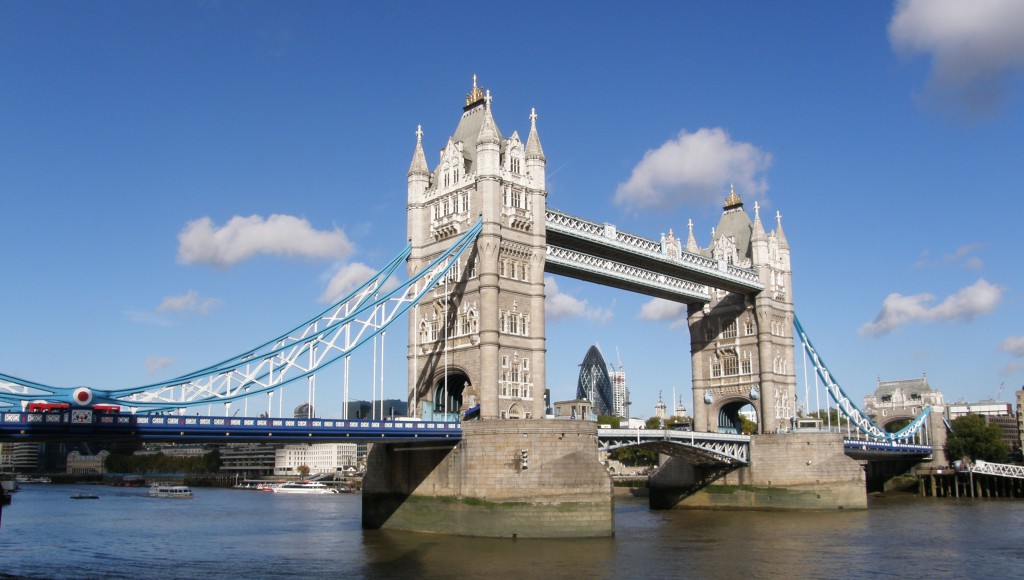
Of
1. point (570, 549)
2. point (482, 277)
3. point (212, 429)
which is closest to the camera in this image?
point (212, 429)

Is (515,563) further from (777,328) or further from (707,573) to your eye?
(777,328)

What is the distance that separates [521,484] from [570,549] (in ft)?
16.0

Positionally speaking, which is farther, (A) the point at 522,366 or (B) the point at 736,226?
(B) the point at 736,226

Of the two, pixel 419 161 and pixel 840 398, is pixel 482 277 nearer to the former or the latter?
pixel 419 161

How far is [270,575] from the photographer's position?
3303 cm

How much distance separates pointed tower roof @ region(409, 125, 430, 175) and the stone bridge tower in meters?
0.07

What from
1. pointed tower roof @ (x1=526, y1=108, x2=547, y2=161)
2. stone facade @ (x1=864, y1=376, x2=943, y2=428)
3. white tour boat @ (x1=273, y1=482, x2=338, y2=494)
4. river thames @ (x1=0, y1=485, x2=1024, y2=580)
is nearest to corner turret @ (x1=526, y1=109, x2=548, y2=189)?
pointed tower roof @ (x1=526, y1=108, x2=547, y2=161)

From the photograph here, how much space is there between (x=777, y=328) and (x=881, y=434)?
19.0 m

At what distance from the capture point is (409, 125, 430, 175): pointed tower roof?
184 feet

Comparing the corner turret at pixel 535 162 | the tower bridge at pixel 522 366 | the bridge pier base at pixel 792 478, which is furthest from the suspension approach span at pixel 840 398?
the corner turret at pixel 535 162

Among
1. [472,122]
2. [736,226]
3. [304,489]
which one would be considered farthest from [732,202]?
[304,489]

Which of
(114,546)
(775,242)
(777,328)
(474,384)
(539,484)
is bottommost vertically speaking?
(114,546)

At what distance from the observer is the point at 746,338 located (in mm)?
73562

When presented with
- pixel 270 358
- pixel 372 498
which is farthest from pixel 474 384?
pixel 270 358
